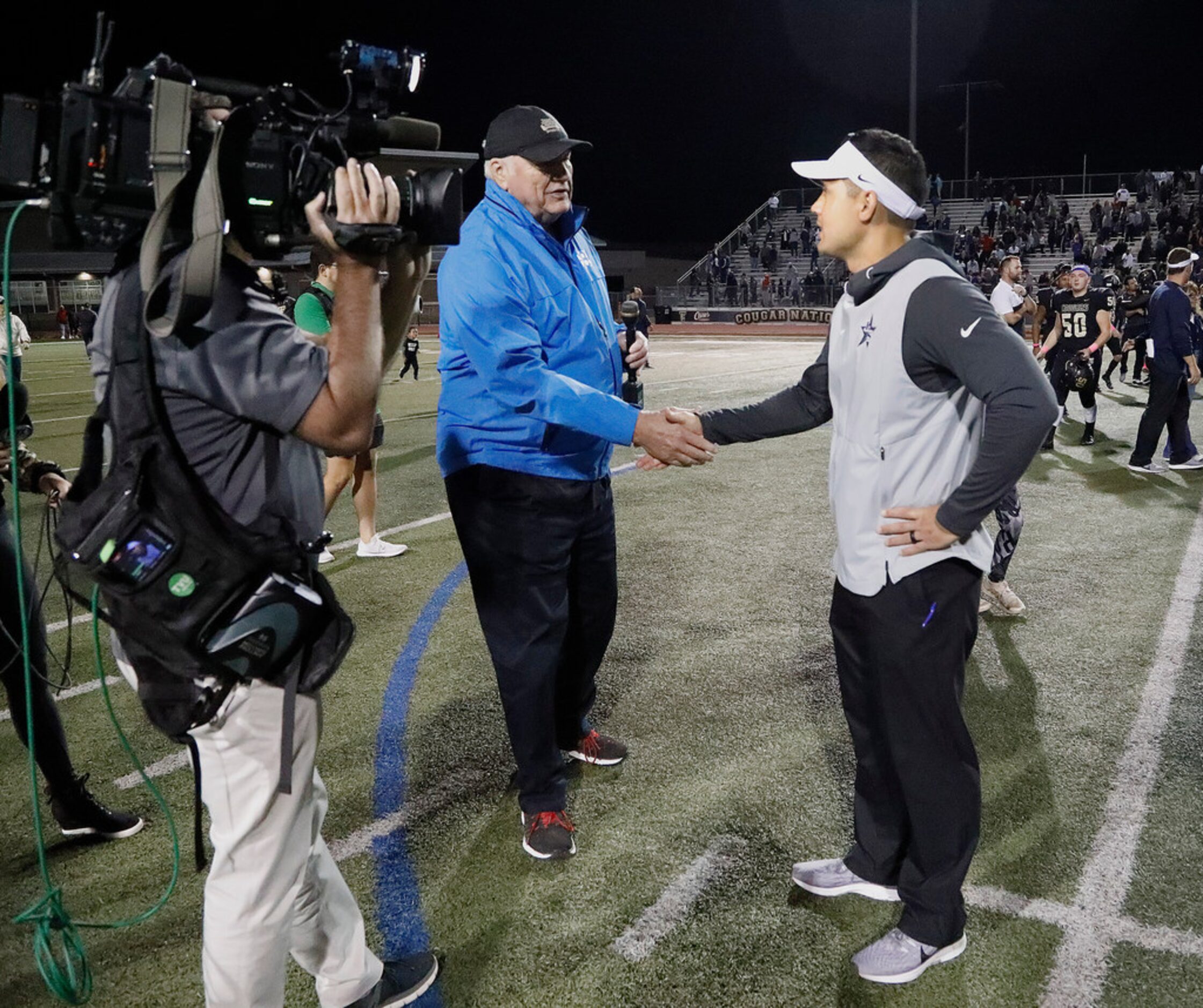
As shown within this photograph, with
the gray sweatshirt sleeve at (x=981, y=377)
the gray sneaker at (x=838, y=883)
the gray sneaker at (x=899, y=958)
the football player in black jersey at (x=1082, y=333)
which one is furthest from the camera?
the football player in black jersey at (x=1082, y=333)

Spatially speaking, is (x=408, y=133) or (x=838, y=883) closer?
(x=408, y=133)

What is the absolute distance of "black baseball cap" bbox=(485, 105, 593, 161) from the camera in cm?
297

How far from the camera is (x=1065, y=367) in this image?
9.98 metres

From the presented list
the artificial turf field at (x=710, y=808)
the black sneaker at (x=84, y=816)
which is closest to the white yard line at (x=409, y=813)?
the artificial turf field at (x=710, y=808)

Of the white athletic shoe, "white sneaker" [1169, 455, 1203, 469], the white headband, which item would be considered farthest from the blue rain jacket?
"white sneaker" [1169, 455, 1203, 469]

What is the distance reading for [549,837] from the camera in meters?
3.06

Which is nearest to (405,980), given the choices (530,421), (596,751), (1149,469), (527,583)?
(527,583)

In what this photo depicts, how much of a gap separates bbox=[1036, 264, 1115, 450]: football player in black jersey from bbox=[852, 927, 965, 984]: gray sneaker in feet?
27.7

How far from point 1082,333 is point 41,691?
33.4ft

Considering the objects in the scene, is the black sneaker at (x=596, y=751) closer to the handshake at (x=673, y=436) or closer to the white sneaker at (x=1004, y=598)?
the handshake at (x=673, y=436)

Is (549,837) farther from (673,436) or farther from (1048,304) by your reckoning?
(1048,304)

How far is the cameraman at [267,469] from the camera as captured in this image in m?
1.67

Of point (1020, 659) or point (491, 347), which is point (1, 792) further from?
point (1020, 659)

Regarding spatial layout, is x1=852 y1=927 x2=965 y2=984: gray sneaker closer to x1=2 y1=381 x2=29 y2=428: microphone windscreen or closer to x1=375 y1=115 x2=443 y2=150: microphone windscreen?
x1=375 y1=115 x2=443 y2=150: microphone windscreen
